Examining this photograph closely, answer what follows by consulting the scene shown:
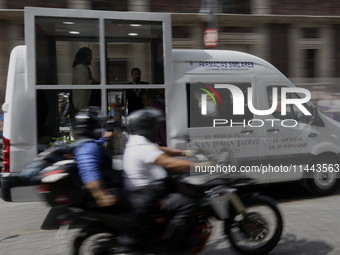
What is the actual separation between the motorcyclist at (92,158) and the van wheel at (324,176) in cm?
365

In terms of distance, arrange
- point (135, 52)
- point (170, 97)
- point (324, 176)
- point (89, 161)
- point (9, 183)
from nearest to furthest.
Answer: point (89, 161) < point (9, 183) < point (170, 97) < point (135, 52) < point (324, 176)

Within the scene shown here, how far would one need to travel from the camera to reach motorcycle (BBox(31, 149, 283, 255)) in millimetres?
2758

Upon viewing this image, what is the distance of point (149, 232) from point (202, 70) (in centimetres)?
278

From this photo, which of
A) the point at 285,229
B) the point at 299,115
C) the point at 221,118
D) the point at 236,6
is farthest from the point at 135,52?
the point at 236,6

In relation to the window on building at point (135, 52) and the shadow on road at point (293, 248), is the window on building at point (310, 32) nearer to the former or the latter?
the window on building at point (135, 52)

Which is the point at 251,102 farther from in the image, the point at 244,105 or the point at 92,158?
the point at 92,158

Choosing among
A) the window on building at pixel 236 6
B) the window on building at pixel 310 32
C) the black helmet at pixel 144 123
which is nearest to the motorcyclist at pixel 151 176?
the black helmet at pixel 144 123

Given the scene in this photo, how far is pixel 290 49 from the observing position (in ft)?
43.3

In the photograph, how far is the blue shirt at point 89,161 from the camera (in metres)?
2.81

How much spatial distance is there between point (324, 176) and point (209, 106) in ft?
7.09

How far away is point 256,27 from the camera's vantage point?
507 inches

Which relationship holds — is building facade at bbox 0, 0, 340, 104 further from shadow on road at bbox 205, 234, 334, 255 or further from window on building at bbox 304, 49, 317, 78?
shadow on road at bbox 205, 234, 334, 255

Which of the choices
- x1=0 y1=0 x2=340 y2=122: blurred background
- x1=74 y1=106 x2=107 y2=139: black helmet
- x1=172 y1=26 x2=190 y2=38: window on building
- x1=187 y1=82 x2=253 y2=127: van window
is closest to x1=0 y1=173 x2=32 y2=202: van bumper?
x1=74 y1=106 x2=107 y2=139: black helmet

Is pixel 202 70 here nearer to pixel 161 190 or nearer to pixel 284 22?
pixel 161 190
